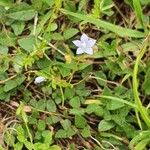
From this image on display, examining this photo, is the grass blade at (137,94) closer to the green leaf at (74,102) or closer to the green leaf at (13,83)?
the green leaf at (74,102)

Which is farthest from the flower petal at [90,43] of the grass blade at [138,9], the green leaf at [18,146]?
the green leaf at [18,146]

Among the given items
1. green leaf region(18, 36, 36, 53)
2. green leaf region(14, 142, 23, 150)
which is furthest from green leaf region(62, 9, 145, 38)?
green leaf region(14, 142, 23, 150)

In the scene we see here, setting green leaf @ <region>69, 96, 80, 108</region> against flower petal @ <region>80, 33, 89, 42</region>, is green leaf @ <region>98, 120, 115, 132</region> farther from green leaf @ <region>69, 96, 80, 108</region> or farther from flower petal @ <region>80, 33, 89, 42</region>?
flower petal @ <region>80, 33, 89, 42</region>

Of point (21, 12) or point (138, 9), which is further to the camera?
point (21, 12)

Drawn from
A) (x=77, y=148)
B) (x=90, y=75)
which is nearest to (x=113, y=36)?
(x=90, y=75)

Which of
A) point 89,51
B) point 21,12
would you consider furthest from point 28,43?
point 89,51

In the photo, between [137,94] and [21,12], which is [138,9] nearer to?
[137,94]
